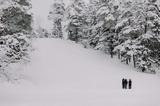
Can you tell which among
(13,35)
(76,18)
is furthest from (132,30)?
(13,35)

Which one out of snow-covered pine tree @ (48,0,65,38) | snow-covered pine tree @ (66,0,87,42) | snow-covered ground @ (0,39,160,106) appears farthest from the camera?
snow-covered pine tree @ (48,0,65,38)

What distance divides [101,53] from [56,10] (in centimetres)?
2432

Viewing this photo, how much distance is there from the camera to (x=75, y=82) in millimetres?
36031

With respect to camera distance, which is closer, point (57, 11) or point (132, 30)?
point (132, 30)

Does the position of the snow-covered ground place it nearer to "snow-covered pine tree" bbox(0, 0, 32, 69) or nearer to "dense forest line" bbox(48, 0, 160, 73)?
"dense forest line" bbox(48, 0, 160, 73)

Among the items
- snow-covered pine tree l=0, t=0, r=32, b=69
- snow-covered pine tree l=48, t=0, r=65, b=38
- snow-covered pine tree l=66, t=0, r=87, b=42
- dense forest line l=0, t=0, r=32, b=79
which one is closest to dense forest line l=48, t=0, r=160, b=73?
snow-covered pine tree l=66, t=0, r=87, b=42

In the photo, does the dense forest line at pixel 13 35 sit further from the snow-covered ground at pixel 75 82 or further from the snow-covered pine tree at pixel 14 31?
the snow-covered ground at pixel 75 82

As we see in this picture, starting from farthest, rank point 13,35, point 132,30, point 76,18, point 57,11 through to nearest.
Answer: point 57,11 → point 76,18 → point 132,30 → point 13,35

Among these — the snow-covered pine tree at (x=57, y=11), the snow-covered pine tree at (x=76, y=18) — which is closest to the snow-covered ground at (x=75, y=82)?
the snow-covered pine tree at (x=76, y=18)

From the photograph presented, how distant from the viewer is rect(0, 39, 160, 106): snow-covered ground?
23.6 m

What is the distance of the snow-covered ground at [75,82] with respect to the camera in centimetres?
2358

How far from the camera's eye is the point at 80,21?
201 ft

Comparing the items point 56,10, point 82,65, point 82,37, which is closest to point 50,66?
point 82,65

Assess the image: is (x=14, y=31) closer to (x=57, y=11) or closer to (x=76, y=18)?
(x=76, y=18)
